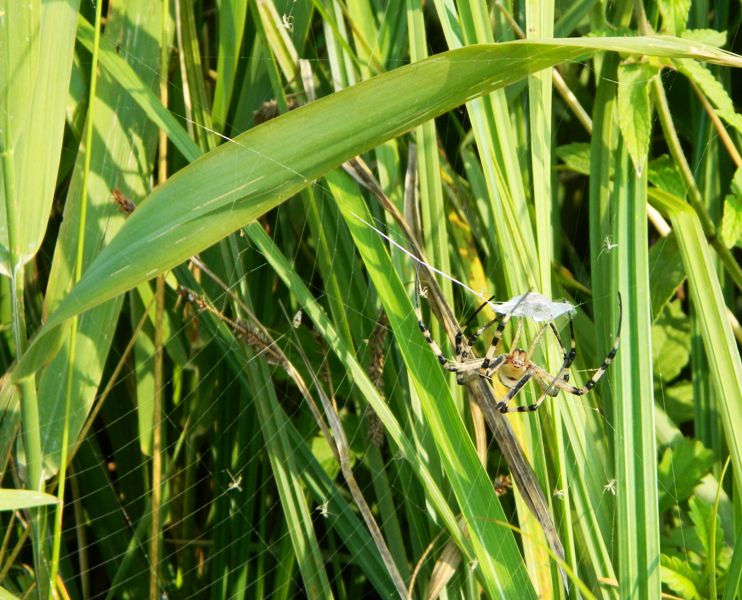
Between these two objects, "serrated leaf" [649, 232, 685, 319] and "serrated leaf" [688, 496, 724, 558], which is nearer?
"serrated leaf" [688, 496, 724, 558]

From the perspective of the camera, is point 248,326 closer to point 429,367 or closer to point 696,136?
point 429,367

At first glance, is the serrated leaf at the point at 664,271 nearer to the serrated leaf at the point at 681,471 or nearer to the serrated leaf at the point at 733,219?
the serrated leaf at the point at 733,219

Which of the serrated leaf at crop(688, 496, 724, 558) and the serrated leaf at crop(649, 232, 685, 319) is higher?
the serrated leaf at crop(649, 232, 685, 319)

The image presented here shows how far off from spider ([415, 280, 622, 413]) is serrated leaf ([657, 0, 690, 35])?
44 cm

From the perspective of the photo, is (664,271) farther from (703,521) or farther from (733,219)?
(703,521)

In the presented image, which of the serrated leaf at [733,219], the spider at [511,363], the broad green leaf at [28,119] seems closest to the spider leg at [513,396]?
the spider at [511,363]

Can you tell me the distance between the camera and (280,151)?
875mm

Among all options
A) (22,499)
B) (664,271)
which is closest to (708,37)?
(664,271)

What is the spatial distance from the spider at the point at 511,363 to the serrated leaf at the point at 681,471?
0.22m

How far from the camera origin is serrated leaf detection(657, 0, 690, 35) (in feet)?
4.15

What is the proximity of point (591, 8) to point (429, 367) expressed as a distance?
2.56 feet

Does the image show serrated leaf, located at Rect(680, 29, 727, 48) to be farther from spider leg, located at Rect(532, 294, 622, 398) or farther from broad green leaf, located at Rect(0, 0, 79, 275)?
broad green leaf, located at Rect(0, 0, 79, 275)

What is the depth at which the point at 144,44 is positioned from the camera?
140 centimetres

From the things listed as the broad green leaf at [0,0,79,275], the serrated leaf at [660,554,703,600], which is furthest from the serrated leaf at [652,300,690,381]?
the broad green leaf at [0,0,79,275]
